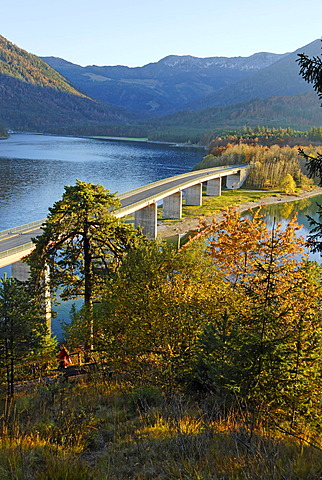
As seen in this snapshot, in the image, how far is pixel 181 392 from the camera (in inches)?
556

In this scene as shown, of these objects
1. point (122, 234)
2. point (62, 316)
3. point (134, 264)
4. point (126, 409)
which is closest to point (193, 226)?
point (62, 316)

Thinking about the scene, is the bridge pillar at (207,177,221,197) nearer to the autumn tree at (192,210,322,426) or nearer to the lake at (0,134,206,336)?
the lake at (0,134,206,336)

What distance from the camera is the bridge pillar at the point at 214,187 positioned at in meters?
116

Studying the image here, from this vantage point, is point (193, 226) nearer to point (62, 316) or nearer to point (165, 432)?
point (62, 316)

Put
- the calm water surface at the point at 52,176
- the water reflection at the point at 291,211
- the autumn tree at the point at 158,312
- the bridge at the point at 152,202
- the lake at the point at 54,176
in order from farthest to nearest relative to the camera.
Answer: the water reflection at the point at 291,211 → the calm water surface at the point at 52,176 → the lake at the point at 54,176 → the bridge at the point at 152,202 → the autumn tree at the point at 158,312

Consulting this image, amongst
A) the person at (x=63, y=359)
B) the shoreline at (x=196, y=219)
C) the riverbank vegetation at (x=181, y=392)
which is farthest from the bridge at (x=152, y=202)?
the riverbank vegetation at (x=181, y=392)

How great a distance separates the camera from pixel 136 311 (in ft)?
59.7

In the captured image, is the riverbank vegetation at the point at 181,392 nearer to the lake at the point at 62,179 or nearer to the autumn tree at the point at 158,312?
→ the autumn tree at the point at 158,312

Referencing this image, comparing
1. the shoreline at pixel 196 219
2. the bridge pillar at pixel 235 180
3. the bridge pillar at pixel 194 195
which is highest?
the bridge pillar at pixel 235 180

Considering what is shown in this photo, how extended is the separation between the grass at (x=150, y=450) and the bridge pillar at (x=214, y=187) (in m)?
107

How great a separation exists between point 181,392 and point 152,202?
59918 mm

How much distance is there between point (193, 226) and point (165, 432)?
236 ft

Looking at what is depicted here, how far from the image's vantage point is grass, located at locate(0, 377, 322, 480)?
7.41 m

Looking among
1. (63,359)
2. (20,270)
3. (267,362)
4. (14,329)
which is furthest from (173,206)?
(267,362)
